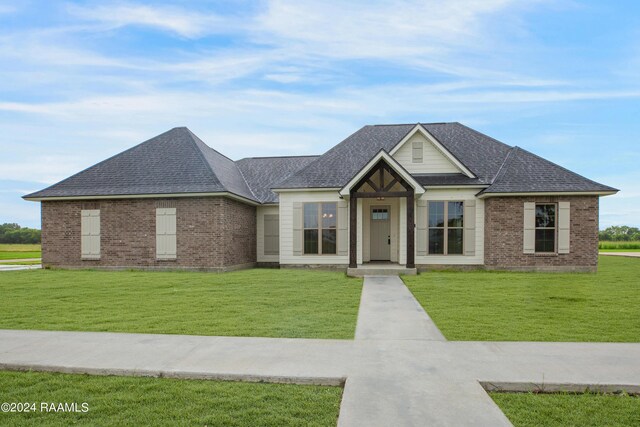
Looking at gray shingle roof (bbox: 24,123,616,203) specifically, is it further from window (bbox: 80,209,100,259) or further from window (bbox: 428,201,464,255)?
window (bbox: 428,201,464,255)

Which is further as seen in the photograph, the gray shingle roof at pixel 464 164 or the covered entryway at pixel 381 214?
the gray shingle roof at pixel 464 164

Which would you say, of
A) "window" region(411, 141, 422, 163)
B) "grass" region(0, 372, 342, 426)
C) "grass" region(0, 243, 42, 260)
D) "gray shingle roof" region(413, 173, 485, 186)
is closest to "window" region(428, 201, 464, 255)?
"gray shingle roof" region(413, 173, 485, 186)

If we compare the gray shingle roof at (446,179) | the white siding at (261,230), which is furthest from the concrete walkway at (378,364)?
the white siding at (261,230)

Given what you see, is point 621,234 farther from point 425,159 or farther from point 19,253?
point 19,253

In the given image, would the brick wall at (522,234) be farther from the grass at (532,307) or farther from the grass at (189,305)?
the grass at (189,305)

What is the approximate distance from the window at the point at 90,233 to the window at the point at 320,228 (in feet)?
29.1

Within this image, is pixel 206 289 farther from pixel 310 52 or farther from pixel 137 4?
pixel 310 52

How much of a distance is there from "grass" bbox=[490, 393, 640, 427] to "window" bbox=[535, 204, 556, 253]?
44.2ft

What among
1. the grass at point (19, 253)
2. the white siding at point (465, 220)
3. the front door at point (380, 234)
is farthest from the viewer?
the grass at point (19, 253)

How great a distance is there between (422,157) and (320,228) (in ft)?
17.4

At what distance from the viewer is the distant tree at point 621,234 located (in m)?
62.2

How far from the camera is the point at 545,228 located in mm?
16234

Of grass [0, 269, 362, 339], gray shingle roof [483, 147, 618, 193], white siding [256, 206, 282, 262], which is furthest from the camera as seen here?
white siding [256, 206, 282, 262]

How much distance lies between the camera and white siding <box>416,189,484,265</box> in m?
16.8
